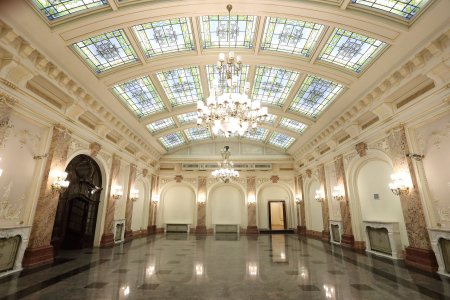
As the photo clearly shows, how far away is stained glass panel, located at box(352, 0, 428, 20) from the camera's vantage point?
4.34 m

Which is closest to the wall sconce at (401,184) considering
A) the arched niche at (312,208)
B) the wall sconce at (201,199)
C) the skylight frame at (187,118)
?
the arched niche at (312,208)

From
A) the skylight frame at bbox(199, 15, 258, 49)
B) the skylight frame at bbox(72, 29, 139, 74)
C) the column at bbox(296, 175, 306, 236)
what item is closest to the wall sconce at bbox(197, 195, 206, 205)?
the column at bbox(296, 175, 306, 236)

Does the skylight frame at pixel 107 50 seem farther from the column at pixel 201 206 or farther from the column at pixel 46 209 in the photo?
the column at pixel 201 206

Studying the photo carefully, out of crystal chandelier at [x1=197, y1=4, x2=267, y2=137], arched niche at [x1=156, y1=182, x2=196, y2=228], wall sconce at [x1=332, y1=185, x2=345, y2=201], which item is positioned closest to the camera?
crystal chandelier at [x1=197, y1=4, x2=267, y2=137]

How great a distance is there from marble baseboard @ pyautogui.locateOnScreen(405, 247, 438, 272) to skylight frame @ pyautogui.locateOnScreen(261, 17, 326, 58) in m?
5.69

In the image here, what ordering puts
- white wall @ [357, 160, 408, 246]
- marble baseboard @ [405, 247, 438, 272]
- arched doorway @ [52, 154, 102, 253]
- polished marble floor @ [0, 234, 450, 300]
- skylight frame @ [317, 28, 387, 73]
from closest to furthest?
polished marble floor @ [0, 234, 450, 300]
marble baseboard @ [405, 247, 438, 272]
skylight frame @ [317, 28, 387, 73]
white wall @ [357, 160, 408, 246]
arched doorway @ [52, 154, 102, 253]

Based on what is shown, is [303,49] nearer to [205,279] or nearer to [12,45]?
[205,279]

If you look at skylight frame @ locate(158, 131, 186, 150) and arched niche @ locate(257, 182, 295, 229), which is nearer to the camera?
skylight frame @ locate(158, 131, 186, 150)

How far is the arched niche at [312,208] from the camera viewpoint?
11.5m

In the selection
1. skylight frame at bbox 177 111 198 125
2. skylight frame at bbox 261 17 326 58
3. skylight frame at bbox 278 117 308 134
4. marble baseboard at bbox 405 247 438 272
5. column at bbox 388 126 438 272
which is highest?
skylight frame at bbox 177 111 198 125

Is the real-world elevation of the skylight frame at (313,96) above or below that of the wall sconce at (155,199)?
above

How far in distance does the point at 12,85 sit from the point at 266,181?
503 inches

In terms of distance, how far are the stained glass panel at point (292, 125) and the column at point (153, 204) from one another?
848 cm

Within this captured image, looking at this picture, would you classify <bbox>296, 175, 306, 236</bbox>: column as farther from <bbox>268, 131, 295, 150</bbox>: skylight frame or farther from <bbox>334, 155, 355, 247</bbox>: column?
<bbox>334, 155, 355, 247</bbox>: column
